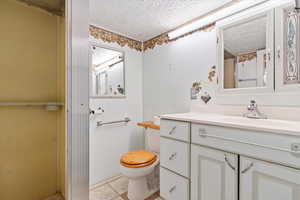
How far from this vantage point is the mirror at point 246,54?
3.90 feet

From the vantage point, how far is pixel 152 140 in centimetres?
175

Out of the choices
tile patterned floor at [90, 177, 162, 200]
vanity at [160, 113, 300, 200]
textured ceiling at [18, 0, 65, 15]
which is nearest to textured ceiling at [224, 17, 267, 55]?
vanity at [160, 113, 300, 200]

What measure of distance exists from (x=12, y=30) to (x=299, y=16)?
82.0 inches

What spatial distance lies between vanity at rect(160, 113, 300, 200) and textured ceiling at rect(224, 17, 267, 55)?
66 centimetres

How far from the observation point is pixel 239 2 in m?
1.25

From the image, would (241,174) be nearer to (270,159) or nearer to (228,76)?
(270,159)

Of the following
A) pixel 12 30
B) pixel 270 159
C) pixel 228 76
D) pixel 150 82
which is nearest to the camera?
pixel 270 159

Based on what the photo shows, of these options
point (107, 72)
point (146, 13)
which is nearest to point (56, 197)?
point (107, 72)

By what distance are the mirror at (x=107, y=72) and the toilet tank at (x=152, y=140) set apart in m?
0.64

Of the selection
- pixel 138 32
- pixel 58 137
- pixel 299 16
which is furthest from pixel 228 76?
→ pixel 58 137

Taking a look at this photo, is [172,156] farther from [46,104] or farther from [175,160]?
[46,104]

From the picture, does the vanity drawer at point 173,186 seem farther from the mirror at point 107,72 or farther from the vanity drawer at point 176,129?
the mirror at point 107,72

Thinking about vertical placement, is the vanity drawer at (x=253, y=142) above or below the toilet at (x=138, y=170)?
above

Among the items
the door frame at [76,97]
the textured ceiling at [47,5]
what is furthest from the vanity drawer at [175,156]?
the textured ceiling at [47,5]
